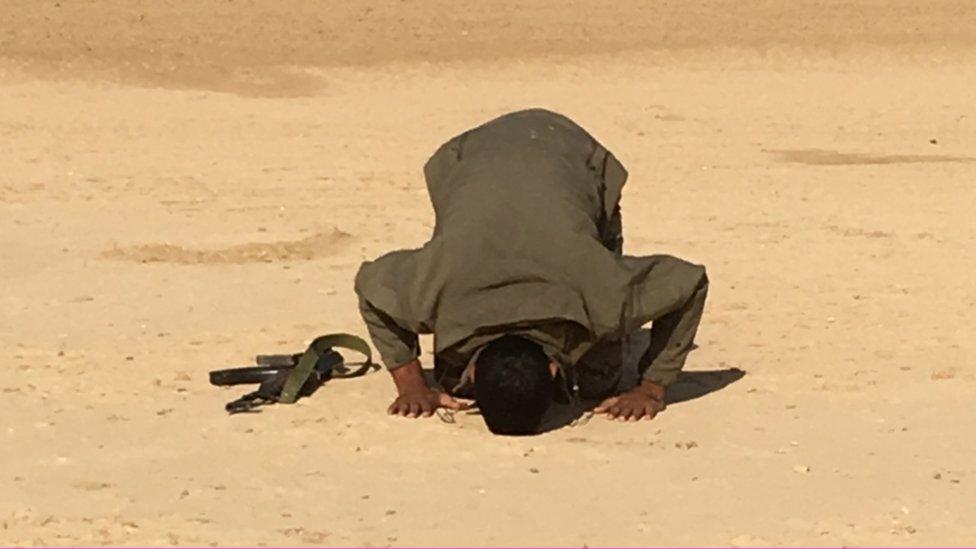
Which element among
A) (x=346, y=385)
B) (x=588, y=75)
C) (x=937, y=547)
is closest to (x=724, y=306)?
(x=346, y=385)

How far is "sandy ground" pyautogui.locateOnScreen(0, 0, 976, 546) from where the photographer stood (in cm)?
605

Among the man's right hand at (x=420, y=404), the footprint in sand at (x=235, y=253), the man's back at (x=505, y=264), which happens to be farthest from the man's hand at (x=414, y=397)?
the footprint in sand at (x=235, y=253)

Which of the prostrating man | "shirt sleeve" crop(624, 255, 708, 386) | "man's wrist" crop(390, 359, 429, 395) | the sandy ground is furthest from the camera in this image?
"man's wrist" crop(390, 359, 429, 395)

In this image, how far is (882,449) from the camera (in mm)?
6680

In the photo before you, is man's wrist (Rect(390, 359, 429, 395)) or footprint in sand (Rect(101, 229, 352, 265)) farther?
footprint in sand (Rect(101, 229, 352, 265))

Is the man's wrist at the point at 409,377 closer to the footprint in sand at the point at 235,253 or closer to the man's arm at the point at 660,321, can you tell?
the man's arm at the point at 660,321

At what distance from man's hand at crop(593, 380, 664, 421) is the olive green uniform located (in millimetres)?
54

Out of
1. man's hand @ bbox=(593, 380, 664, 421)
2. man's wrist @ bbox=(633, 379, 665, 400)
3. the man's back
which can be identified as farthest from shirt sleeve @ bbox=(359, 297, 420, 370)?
man's wrist @ bbox=(633, 379, 665, 400)

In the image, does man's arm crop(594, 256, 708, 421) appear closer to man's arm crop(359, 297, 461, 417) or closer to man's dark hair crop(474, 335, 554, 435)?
man's dark hair crop(474, 335, 554, 435)

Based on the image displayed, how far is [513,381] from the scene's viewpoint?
6.50m

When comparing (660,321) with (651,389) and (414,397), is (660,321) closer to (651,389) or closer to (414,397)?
(651,389)

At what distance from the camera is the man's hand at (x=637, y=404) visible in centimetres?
711

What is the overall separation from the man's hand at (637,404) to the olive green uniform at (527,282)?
2.1 inches

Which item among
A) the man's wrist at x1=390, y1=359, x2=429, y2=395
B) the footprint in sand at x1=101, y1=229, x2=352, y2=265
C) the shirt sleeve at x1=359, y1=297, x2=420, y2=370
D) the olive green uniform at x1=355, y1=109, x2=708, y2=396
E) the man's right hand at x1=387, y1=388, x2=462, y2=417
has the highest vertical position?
the olive green uniform at x1=355, y1=109, x2=708, y2=396
